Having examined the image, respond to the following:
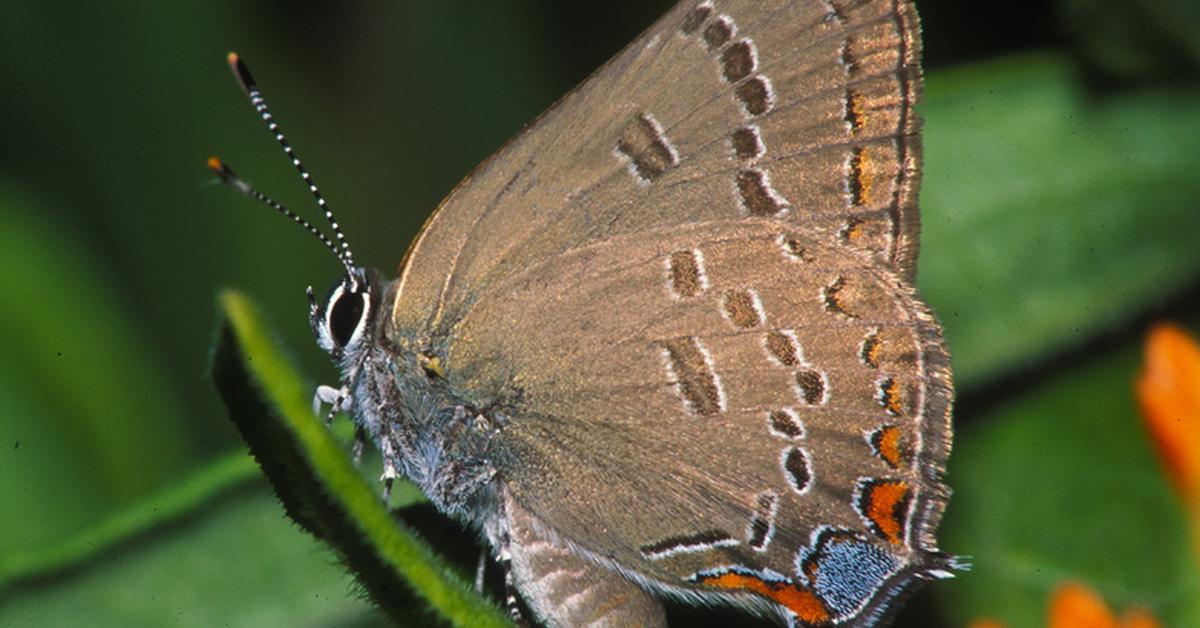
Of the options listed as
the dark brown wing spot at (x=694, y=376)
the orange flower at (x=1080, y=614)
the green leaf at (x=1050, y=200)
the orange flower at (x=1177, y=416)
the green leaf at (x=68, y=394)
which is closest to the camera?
the orange flower at (x=1080, y=614)

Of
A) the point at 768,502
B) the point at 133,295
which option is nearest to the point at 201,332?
the point at 133,295

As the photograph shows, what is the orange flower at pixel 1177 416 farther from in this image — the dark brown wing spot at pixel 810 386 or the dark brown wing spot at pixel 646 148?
the dark brown wing spot at pixel 646 148

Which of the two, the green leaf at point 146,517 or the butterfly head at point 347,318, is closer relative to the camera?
the green leaf at point 146,517

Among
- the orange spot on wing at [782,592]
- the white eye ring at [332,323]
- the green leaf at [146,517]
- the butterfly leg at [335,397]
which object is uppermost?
the white eye ring at [332,323]

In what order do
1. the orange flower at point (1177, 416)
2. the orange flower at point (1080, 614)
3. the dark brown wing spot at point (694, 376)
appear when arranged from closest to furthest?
the orange flower at point (1080, 614), the orange flower at point (1177, 416), the dark brown wing spot at point (694, 376)

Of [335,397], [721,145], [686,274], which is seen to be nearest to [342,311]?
[335,397]

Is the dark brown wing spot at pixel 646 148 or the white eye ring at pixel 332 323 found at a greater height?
the dark brown wing spot at pixel 646 148

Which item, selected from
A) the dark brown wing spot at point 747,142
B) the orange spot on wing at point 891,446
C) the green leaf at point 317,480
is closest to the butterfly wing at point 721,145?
the dark brown wing spot at point 747,142
